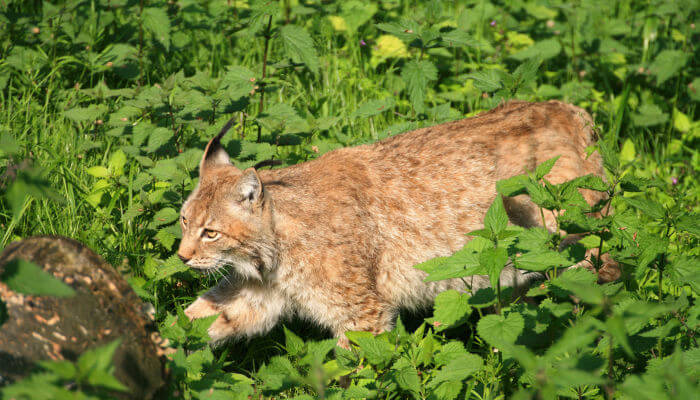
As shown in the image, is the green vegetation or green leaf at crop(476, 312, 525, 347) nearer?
green leaf at crop(476, 312, 525, 347)

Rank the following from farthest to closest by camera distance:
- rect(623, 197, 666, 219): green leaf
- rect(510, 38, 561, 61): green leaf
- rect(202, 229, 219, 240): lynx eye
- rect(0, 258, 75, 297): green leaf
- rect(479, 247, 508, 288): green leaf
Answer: rect(510, 38, 561, 61): green leaf
rect(202, 229, 219, 240): lynx eye
rect(623, 197, 666, 219): green leaf
rect(479, 247, 508, 288): green leaf
rect(0, 258, 75, 297): green leaf

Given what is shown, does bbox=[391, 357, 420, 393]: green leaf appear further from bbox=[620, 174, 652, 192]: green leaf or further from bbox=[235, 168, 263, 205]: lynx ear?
bbox=[620, 174, 652, 192]: green leaf

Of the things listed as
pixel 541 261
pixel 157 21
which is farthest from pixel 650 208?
pixel 157 21

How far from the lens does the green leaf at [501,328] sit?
111 inches

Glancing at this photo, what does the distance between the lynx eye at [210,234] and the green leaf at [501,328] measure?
4.94ft

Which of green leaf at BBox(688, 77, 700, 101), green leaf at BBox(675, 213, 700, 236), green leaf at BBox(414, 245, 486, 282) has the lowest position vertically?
green leaf at BBox(688, 77, 700, 101)

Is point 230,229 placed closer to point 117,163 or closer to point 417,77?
point 117,163

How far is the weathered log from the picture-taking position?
2.50 metres

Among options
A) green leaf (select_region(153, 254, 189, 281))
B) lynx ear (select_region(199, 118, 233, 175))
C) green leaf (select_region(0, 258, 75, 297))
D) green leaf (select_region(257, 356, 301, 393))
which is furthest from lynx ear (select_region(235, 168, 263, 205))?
green leaf (select_region(0, 258, 75, 297))

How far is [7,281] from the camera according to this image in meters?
2.04

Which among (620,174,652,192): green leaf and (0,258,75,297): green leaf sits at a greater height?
(0,258,75,297): green leaf

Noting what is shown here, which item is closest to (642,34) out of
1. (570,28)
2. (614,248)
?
(570,28)

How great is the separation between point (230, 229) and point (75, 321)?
1139mm

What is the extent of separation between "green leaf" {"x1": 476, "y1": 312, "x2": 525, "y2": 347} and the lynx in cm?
74
